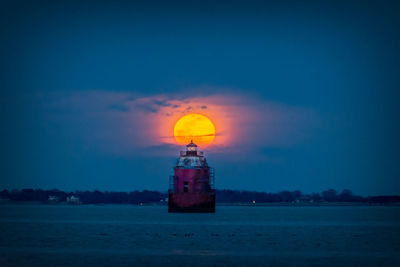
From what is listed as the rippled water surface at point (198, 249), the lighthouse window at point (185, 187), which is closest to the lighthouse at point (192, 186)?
the lighthouse window at point (185, 187)

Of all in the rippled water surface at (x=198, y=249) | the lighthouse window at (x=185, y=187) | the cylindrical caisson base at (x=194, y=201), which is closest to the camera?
the rippled water surface at (x=198, y=249)

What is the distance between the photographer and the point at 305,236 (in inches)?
2467

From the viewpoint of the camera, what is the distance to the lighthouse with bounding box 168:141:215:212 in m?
104

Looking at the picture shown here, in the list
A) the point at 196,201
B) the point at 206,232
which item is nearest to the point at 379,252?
the point at 206,232

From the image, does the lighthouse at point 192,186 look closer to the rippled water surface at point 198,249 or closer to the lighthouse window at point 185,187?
the lighthouse window at point 185,187

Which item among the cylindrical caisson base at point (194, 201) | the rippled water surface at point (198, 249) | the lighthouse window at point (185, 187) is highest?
the lighthouse window at point (185, 187)

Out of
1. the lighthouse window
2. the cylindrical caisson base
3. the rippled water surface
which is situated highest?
the lighthouse window

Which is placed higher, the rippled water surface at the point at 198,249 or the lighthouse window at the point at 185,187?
the lighthouse window at the point at 185,187

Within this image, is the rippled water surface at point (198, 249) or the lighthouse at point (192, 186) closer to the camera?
the rippled water surface at point (198, 249)

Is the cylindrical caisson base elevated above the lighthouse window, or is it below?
below

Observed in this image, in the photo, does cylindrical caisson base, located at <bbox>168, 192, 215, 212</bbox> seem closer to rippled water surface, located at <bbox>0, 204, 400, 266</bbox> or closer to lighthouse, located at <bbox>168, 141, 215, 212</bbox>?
lighthouse, located at <bbox>168, 141, 215, 212</bbox>

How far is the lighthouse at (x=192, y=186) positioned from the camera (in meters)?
104

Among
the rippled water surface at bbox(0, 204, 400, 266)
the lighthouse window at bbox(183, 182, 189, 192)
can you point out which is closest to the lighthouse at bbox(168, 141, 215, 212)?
the lighthouse window at bbox(183, 182, 189, 192)

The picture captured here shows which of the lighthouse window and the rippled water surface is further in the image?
the lighthouse window
